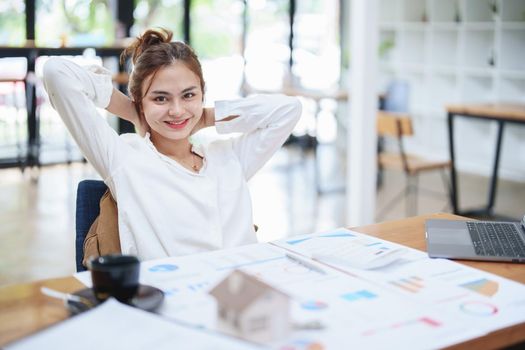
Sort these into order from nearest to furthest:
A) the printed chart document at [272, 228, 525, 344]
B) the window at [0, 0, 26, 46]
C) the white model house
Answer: the white model house, the printed chart document at [272, 228, 525, 344], the window at [0, 0, 26, 46]

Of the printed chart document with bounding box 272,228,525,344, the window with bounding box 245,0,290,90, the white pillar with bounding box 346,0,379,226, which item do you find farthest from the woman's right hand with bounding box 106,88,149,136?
the window with bounding box 245,0,290,90

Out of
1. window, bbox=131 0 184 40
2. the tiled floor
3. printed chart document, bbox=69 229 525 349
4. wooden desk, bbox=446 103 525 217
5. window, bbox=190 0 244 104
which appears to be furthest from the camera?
window, bbox=190 0 244 104

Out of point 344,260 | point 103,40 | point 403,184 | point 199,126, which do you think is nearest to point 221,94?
point 103,40

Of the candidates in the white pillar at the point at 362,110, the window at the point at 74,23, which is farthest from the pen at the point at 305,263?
the window at the point at 74,23

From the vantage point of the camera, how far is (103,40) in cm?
639

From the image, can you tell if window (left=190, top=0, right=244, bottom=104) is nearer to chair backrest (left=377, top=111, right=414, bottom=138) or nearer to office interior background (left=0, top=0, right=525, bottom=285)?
office interior background (left=0, top=0, right=525, bottom=285)

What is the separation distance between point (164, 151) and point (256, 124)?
0.30m

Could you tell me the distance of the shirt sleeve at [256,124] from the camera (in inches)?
81.7

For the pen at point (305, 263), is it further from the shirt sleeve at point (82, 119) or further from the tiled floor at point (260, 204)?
the tiled floor at point (260, 204)

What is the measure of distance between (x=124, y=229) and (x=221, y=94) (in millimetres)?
5789

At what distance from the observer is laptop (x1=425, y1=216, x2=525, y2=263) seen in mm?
1625

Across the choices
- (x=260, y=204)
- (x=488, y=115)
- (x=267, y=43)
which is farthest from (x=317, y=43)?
(x=488, y=115)

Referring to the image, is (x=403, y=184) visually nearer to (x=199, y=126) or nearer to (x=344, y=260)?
(x=199, y=126)

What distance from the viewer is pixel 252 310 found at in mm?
1072
